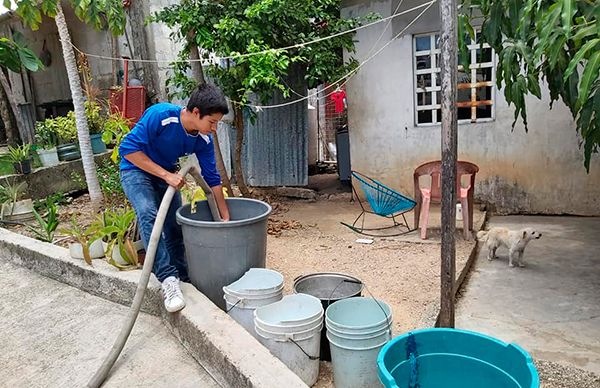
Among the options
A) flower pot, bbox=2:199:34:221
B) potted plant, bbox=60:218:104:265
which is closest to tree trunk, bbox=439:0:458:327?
potted plant, bbox=60:218:104:265

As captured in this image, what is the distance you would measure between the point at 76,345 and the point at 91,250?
1017 millimetres

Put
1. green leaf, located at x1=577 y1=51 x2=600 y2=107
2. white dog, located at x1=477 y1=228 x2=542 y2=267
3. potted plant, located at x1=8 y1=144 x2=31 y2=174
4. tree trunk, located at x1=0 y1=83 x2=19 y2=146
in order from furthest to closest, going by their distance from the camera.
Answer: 1. tree trunk, located at x1=0 y1=83 x2=19 y2=146
2. potted plant, located at x1=8 y1=144 x2=31 y2=174
3. white dog, located at x1=477 y1=228 x2=542 y2=267
4. green leaf, located at x1=577 y1=51 x2=600 y2=107

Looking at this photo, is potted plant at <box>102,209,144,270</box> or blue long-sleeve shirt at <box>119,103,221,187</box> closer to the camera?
blue long-sleeve shirt at <box>119,103,221,187</box>

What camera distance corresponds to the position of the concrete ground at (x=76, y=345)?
7.90 ft

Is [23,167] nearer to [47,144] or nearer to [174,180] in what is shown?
[47,144]

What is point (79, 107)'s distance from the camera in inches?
203

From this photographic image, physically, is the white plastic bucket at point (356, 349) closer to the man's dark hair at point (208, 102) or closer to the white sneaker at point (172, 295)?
the white sneaker at point (172, 295)

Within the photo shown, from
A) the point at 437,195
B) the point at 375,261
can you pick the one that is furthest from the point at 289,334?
the point at 437,195

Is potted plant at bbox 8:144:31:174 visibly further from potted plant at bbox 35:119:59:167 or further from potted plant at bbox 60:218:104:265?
potted plant at bbox 60:218:104:265

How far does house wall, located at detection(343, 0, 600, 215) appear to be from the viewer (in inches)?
227

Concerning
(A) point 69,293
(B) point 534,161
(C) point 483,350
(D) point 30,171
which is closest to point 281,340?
(C) point 483,350

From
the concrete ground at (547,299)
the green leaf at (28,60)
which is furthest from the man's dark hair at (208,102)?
the concrete ground at (547,299)

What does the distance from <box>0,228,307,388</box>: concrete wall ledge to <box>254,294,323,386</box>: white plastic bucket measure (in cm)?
14

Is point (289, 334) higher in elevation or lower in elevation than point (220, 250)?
lower
